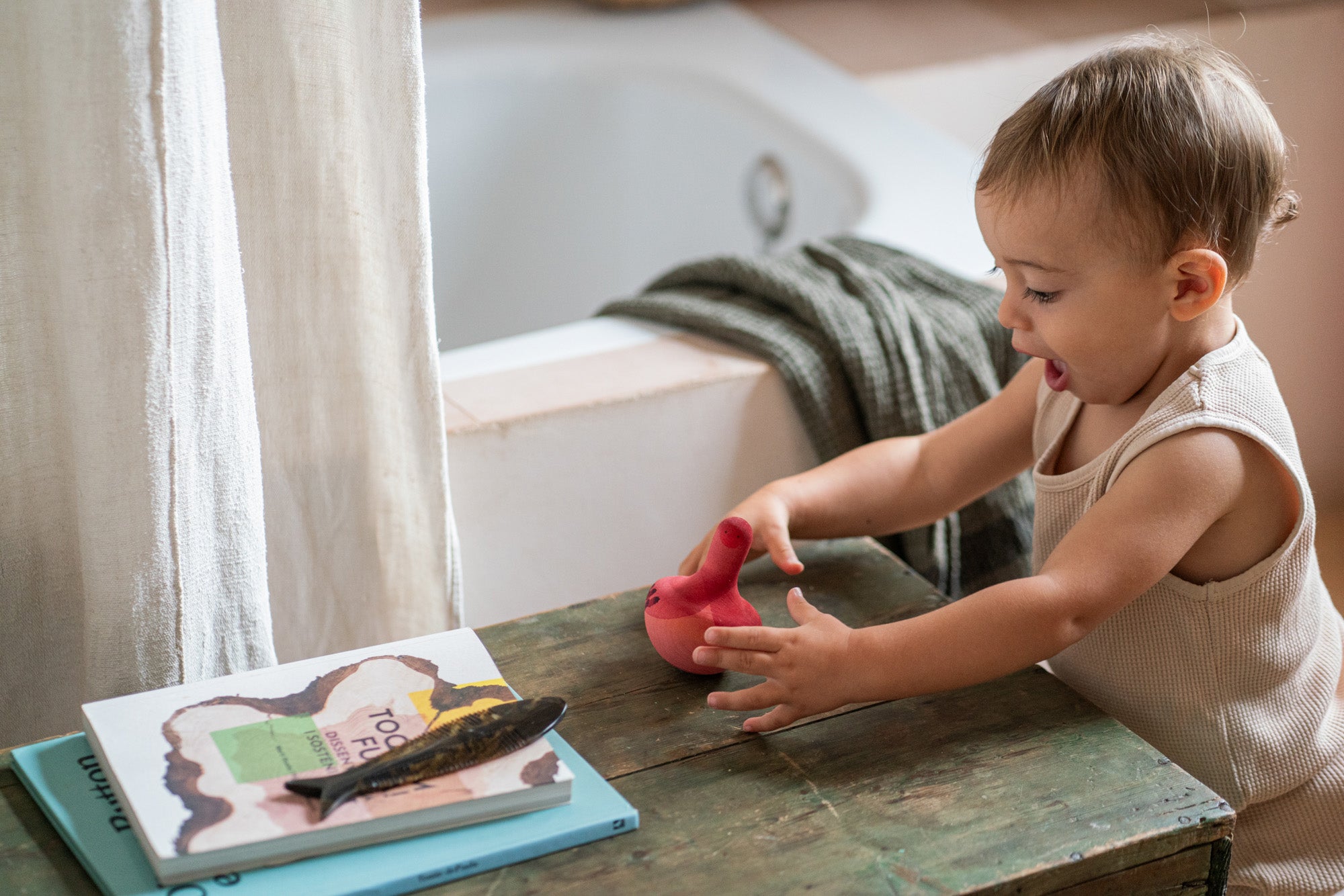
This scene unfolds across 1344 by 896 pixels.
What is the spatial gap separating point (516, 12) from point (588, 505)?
38.7 inches

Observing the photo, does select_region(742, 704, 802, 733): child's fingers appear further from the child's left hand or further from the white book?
the white book

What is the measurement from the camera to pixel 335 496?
32.9 inches

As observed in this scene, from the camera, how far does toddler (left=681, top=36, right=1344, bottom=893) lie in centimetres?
67

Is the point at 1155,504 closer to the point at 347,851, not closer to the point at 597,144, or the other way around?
the point at 347,851

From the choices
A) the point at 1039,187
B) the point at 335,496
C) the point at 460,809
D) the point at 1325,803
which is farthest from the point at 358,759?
the point at 1325,803

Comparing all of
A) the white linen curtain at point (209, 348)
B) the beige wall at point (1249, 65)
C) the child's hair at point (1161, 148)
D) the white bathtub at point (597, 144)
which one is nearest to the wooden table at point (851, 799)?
the white linen curtain at point (209, 348)

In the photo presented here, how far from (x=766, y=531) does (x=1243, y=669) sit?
0.27 m

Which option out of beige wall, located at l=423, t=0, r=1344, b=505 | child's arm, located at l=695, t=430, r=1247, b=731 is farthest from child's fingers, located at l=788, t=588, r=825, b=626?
beige wall, located at l=423, t=0, r=1344, b=505

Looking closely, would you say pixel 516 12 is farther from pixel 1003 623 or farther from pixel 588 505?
pixel 1003 623

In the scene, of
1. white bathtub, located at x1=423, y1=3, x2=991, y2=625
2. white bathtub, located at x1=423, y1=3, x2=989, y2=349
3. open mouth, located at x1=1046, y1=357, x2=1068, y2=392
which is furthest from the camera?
white bathtub, located at x1=423, y1=3, x2=989, y2=349

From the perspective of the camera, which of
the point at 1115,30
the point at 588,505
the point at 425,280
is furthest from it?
the point at 1115,30

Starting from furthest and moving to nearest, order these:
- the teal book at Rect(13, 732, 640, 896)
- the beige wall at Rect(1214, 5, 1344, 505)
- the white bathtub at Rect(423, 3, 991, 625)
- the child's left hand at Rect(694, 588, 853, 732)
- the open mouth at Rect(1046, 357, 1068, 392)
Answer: the beige wall at Rect(1214, 5, 1344, 505) → the white bathtub at Rect(423, 3, 991, 625) → the open mouth at Rect(1046, 357, 1068, 392) → the child's left hand at Rect(694, 588, 853, 732) → the teal book at Rect(13, 732, 640, 896)

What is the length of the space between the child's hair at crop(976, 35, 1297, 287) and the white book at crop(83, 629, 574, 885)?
382 millimetres

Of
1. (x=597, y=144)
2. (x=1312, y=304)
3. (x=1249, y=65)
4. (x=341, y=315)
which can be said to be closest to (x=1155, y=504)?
(x=341, y=315)
